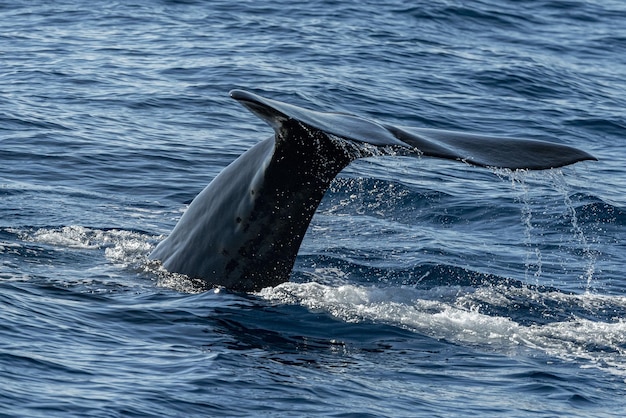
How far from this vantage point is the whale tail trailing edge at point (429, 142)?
259 inches

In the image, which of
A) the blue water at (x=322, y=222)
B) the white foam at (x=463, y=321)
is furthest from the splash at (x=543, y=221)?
the white foam at (x=463, y=321)

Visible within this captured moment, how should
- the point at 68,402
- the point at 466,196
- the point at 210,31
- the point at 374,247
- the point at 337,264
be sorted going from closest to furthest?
the point at 68,402 → the point at 337,264 → the point at 374,247 → the point at 466,196 → the point at 210,31

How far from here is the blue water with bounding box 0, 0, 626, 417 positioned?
6.89 metres

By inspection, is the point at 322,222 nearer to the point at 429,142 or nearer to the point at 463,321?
the point at 463,321

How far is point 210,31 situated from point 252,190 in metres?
A: 14.5

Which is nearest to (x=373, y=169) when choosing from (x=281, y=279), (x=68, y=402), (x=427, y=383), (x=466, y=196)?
(x=466, y=196)

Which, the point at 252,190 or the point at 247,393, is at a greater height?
the point at 252,190

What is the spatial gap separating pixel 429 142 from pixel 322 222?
5.09 m

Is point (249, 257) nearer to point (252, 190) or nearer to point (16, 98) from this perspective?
point (252, 190)

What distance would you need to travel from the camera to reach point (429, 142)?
682 centimetres

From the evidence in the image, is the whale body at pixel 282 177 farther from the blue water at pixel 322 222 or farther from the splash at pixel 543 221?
the splash at pixel 543 221

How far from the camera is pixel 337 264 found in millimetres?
10203

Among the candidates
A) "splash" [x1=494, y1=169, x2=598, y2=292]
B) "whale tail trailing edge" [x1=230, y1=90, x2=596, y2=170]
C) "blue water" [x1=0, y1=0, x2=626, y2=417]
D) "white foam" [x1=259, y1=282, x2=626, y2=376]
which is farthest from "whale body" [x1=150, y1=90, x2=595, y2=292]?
"splash" [x1=494, y1=169, x2=598, y2=292]

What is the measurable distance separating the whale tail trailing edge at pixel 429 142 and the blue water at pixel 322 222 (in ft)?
0.55
